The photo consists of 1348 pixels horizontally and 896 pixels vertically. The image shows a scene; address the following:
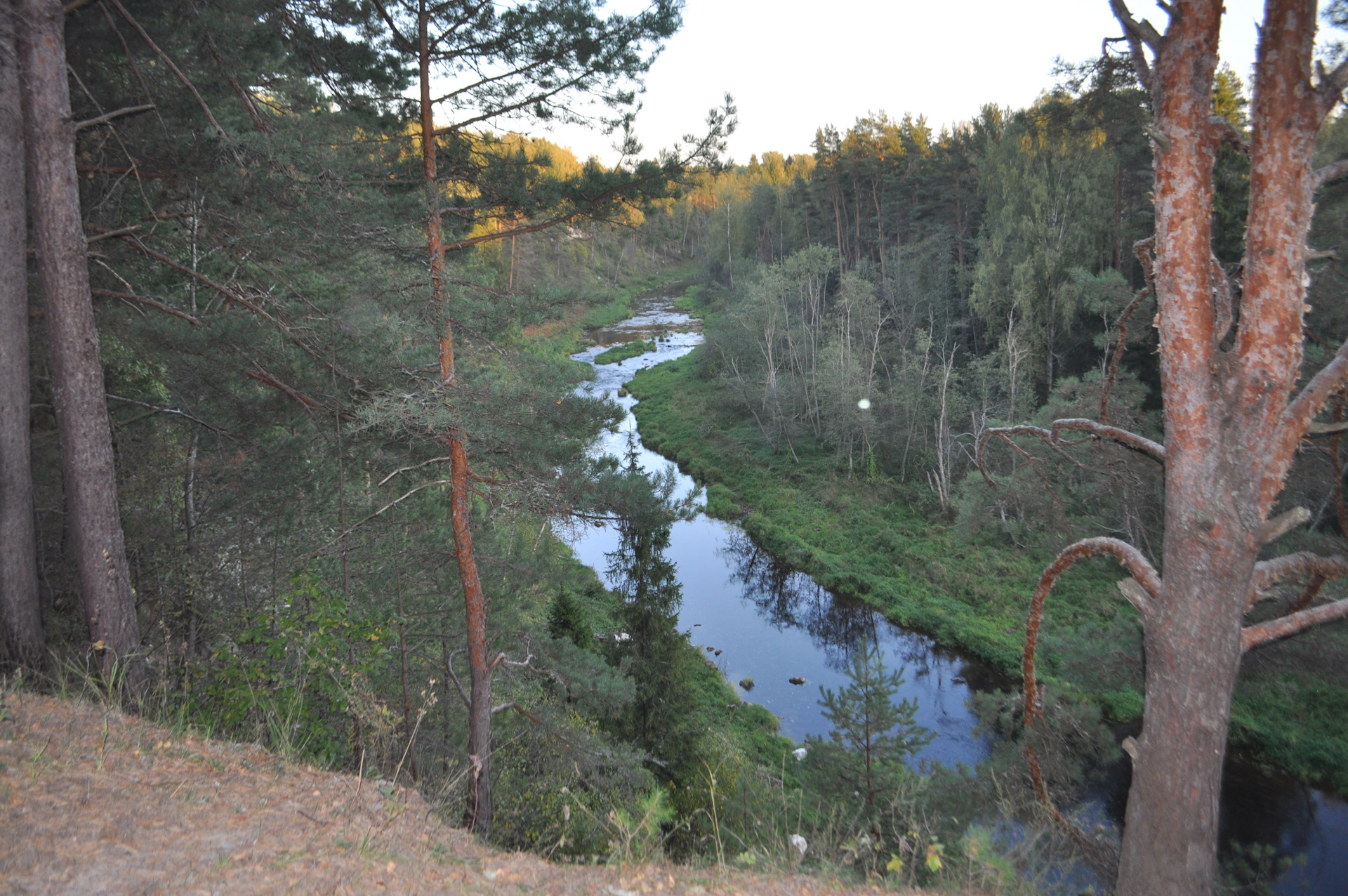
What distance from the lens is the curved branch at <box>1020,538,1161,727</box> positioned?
12.2 feet

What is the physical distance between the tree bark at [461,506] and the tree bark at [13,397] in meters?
2.84

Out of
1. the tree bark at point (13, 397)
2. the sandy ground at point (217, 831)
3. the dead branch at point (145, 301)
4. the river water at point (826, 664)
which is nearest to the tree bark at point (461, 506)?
the river water at point (826, 664)

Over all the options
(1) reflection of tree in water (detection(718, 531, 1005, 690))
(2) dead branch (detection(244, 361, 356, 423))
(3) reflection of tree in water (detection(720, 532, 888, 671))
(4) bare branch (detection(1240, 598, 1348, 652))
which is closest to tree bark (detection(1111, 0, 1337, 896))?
(4) bare branch (detection(1240, 598, 1348, 652))

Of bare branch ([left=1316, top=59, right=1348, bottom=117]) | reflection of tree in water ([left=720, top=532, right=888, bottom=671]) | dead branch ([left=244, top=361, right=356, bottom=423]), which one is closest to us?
bare branch ([left=1316, top=59, right=1348, bottom=117])

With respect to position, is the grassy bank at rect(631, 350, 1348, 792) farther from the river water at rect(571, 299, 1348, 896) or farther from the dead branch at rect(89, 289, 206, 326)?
the dead branch at rect(89, 289, 206, 326)

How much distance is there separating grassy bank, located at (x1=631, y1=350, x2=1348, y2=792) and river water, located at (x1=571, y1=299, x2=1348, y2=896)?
1.96ft

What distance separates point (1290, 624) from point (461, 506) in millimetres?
6229

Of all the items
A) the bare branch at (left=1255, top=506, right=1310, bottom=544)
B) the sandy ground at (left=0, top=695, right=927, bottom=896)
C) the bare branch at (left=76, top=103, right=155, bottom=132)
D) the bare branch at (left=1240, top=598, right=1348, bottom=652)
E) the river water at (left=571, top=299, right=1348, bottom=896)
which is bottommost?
the river water at (left=571, top=299, right=1348, bottom=896)

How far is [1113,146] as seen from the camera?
2023 centimetres

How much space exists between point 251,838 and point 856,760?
19.8ft

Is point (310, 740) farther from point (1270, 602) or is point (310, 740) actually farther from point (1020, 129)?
point (1270, 602)

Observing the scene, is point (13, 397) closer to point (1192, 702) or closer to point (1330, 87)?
point (1192, 702)

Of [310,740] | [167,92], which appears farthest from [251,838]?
[167,92]

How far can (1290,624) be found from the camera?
11.5ft
